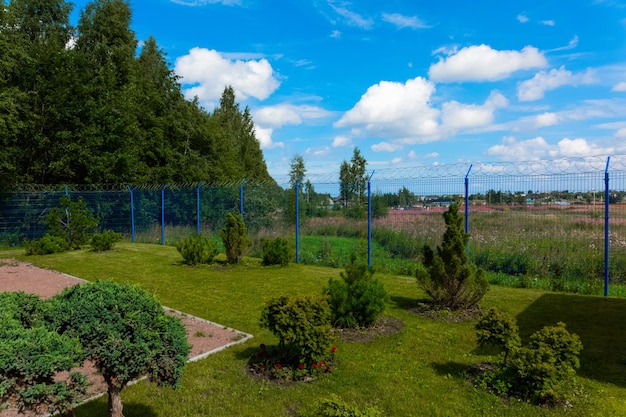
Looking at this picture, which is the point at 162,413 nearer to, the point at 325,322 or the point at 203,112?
the point at 325,322

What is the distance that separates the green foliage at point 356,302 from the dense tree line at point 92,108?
1778 cm

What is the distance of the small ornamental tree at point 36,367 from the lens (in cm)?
232

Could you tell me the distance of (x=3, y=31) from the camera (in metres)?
20.8

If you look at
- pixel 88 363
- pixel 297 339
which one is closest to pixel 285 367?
pixel 297 339

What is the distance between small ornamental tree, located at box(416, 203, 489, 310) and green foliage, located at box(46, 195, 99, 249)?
14.0m

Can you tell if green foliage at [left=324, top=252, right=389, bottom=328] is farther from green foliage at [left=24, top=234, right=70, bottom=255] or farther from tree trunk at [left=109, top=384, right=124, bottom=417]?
green foliage at [left=24, top=234, right=70, bottom=255]

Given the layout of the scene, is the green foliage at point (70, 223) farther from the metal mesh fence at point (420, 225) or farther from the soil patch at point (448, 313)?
the soil patch at point (448, 313)

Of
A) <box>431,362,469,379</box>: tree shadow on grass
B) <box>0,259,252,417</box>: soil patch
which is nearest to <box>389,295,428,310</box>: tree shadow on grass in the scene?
<box>431,362,469,379</box>: tree shadow on grass

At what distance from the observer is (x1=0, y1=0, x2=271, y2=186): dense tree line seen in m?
19.5

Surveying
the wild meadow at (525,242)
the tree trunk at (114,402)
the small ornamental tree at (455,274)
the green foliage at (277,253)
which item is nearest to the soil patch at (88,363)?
the tree trunk at (114,402)

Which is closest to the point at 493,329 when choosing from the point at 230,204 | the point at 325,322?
the point at 325,322

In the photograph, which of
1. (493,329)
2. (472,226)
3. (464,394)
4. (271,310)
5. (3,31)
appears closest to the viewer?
(464,394)

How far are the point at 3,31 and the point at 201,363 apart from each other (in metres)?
23.8

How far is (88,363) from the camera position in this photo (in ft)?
16.6
